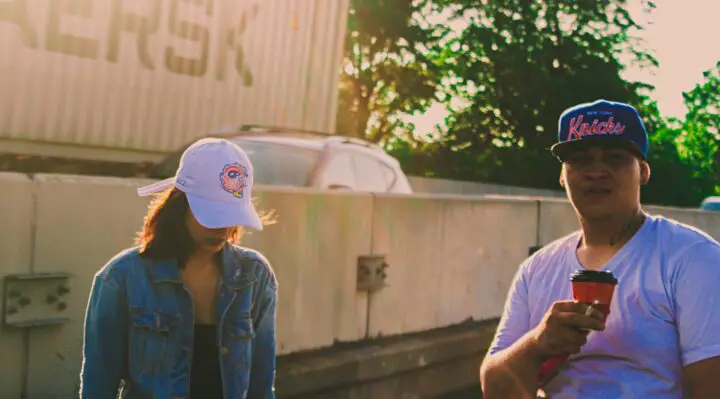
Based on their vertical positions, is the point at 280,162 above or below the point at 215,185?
above

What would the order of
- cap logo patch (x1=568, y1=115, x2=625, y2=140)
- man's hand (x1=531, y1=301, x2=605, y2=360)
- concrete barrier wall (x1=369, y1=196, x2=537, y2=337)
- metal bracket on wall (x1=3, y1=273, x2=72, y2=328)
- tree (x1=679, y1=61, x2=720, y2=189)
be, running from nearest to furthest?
man's hand (x1=531, y1=301, x2=605, y2=360)
cap logo patch (x1=568, y1=115, x2=625, y2=140)
metal bracket on wall (x1=3, y1=273, x2=72, y2=328)
concrete barrier wall (x1=369, y1=196, x2=537, y2=337)
tree (x1=679, y1=61, x2=720, y2=189)

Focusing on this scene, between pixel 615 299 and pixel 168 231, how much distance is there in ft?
4.54

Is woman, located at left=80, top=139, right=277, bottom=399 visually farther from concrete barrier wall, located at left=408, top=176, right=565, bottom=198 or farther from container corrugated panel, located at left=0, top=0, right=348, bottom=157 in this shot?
concrete barrier wall, located at left=408, top=176, right=565, bottom=198

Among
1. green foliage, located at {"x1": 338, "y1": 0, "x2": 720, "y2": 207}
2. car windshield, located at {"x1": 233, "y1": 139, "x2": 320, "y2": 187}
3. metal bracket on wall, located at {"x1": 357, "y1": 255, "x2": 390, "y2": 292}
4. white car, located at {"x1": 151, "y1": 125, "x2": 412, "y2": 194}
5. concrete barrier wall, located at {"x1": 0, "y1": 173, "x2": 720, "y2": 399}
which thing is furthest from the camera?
green foliage, located at {"x1": 338, "y1": 0, "x2": 720, "y2": 207}

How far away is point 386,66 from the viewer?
42000mm

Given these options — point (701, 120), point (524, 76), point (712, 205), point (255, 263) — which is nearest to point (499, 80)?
point (524, 76)

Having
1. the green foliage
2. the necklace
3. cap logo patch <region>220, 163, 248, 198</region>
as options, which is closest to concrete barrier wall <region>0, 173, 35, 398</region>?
cap logo patch <region>220, 163, 248, 198</region>

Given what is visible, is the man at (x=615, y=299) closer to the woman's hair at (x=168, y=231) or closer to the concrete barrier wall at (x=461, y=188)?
the woman's hair at (x=168, y=231)

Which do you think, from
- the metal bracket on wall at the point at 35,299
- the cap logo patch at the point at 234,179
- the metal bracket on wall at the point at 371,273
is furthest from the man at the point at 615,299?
the metal bracket on wall at the point at 371,273

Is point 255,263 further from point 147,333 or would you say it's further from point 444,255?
point 444,255

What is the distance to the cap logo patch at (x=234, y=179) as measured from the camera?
9.12 feet

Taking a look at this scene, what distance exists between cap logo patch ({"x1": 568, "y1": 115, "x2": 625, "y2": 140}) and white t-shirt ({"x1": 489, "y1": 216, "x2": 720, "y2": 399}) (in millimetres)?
256

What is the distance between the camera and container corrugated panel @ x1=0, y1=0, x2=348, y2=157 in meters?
10.3

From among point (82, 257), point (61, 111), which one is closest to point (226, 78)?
point (61, 111)
